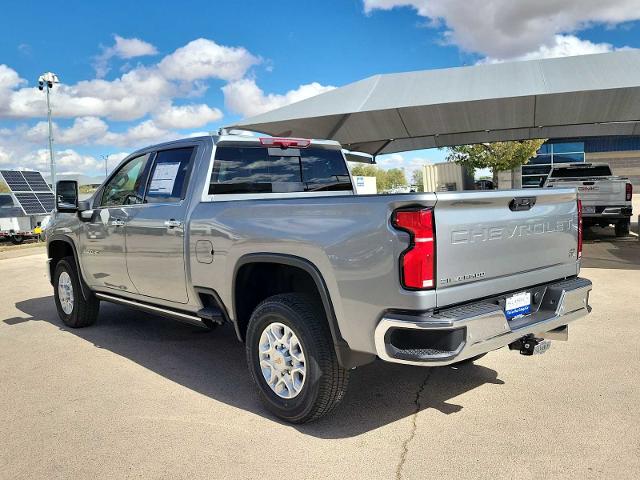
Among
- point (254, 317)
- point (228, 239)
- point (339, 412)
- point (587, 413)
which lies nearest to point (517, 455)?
point (587, 413)

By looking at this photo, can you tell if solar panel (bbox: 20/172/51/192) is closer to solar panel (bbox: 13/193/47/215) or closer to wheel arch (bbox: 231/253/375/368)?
solar panel (bbox: 13/193/47/215)

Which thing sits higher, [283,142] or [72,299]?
[283,142]

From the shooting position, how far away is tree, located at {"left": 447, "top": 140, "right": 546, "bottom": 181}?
3288cm

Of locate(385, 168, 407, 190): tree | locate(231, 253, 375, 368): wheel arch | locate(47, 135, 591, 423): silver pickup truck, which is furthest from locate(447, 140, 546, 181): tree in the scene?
locate(385, 168, 407, 190): tree

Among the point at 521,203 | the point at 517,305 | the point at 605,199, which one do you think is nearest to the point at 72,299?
the point at 517,305

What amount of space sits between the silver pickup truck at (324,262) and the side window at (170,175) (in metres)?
0.01

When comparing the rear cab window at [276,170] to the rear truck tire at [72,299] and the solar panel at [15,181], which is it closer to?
the rear truck tire at [72,299]

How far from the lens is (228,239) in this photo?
3.95 metres

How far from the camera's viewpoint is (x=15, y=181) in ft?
75.0


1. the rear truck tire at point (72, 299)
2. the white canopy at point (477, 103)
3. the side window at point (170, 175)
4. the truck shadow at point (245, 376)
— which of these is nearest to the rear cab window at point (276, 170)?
the side window at point (170, 175)

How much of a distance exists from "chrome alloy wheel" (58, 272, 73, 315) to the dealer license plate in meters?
4.92

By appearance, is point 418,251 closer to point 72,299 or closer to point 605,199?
point 72,299

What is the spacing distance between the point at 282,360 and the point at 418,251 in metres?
1.25

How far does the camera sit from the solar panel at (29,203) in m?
21.4
